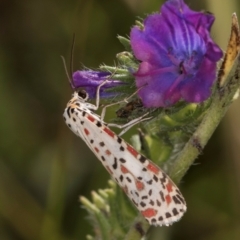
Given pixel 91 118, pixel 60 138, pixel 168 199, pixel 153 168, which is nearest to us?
pixel 168 199

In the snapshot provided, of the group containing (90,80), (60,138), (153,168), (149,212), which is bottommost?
(60,138)

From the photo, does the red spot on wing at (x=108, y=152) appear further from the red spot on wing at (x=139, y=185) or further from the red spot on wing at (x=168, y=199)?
the red spot on wing at (x=168, y=199)

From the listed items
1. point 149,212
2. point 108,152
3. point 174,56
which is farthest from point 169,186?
point 174,56

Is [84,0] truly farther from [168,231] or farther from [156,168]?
[156,168]

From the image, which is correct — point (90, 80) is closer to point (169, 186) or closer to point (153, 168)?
point (153, 168)

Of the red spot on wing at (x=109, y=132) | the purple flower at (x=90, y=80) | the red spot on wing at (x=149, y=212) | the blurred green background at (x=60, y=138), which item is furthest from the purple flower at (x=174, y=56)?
the blurred green background at (x=60, y=138)

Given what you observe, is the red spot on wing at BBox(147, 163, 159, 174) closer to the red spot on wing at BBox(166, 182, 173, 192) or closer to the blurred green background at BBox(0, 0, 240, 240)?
the red spot on wing at BBox(166, 182, 173, 192)

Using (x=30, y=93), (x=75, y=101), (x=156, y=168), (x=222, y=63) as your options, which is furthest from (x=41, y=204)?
A: (x=222, y=63)
